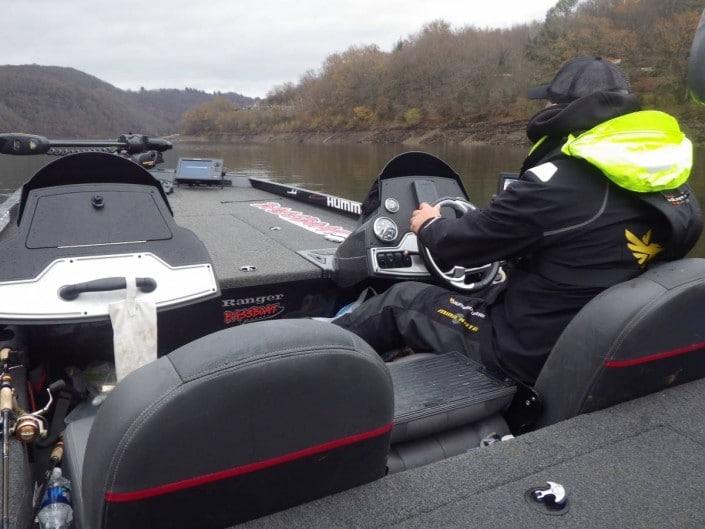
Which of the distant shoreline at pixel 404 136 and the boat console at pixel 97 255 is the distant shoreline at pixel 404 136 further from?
the boat console at pixel 97 255

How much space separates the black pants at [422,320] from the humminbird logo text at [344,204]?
7.93 ft

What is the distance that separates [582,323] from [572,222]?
33 cm

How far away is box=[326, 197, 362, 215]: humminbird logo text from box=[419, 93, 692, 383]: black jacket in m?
2.93

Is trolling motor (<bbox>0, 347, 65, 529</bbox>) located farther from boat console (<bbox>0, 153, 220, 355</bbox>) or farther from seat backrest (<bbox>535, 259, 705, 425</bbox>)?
seat backrest (<bbox>535, 259, 705, 425</bbox>)

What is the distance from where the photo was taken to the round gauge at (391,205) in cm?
286

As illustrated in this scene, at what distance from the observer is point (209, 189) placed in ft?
20.7

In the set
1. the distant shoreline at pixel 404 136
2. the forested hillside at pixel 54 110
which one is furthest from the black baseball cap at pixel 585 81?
the distant shoreline at pixel 404 136

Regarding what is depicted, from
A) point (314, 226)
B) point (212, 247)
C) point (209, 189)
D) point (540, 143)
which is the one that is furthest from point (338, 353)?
point (209, 189)

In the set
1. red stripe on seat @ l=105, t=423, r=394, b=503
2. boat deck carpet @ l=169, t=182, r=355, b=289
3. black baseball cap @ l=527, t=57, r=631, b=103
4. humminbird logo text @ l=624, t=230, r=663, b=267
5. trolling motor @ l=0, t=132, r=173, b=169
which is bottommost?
boat deck carpet @ l=169, t=182, r=355, b=289

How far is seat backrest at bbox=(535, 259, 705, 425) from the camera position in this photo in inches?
54.1

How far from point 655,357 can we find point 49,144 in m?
2.67

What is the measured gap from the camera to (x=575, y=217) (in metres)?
1.63

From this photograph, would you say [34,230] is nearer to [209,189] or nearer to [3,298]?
[3,298]

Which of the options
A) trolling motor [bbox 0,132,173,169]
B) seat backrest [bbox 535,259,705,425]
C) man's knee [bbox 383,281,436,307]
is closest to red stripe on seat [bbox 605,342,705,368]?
seat backrest [bbox 535,259,705,425]
